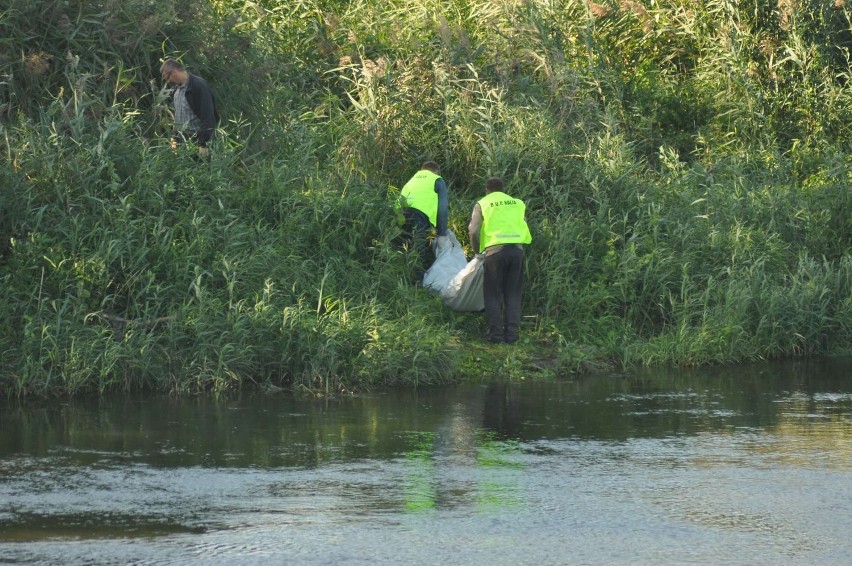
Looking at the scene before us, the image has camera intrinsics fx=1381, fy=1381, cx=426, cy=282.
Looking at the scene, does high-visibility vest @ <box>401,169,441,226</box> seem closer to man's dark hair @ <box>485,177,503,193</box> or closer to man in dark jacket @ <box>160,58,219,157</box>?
man's dark hair @ <box>485,177,503,193</box>

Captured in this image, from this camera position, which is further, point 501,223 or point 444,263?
point 444,263

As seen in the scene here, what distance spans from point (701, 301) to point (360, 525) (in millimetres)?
8333

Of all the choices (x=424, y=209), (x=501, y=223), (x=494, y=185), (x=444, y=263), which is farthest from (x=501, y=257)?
(x=424, y=209)

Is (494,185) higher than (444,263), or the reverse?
(494,185)

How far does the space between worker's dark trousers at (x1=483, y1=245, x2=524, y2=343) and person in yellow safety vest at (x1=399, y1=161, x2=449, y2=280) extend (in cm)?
101

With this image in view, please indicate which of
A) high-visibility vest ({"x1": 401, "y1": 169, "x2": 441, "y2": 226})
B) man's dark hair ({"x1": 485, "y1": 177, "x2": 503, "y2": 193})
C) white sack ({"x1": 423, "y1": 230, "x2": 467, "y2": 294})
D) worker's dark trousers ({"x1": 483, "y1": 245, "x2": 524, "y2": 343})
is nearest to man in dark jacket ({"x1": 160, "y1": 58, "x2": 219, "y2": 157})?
high-visibility vest ({"x1": 401, "y1": 169, "x2": 441, "y2": 226})

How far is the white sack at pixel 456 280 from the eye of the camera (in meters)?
14.6

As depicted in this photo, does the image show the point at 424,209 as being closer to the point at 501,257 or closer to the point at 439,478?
the point at 501,257

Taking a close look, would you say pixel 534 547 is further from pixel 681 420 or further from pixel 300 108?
pixel 300 108

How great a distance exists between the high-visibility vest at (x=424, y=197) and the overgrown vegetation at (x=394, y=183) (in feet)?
1.19

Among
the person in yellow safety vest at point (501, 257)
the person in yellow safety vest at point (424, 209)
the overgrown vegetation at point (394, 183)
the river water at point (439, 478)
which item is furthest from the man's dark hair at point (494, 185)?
the river water at point (439, 478)

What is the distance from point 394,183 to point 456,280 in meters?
3.07

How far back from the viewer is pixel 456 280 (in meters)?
14.6

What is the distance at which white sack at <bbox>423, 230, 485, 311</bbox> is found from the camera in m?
14.6
